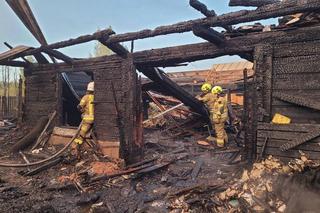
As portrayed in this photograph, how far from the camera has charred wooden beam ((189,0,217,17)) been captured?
18.1 ft

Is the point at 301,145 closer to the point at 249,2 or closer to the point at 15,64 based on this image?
the point at 249,2

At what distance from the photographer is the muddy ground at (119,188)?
629 centimetres

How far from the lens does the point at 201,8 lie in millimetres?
5727

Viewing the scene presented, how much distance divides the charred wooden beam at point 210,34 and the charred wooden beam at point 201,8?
0.31 meters

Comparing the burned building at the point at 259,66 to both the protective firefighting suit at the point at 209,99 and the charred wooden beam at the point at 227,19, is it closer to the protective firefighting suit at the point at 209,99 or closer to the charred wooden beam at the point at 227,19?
the charred wooden beam at the point at 227,19

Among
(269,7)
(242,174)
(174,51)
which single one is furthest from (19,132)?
(269,7)

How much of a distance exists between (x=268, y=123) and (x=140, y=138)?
4.02m

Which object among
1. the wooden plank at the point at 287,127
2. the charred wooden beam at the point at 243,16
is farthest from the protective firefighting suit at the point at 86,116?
the wooden plank at the point at 287,127

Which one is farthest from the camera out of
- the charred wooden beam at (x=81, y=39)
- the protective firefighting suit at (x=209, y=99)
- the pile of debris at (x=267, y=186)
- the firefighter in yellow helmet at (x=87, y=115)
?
the protective firefighting suit at (x=209, y=99)

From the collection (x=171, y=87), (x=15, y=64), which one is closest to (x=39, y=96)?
(x=15, y=64)

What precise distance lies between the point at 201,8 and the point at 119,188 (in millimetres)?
4443

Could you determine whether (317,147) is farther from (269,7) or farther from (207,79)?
(207,79)

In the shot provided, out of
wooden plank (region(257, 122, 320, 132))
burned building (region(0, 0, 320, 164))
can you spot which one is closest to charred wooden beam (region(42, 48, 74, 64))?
burned building (region(0, 0, 320, 164))

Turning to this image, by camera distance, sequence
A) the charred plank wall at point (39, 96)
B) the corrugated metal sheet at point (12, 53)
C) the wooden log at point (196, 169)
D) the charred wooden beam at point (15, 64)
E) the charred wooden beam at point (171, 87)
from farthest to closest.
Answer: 1. the charred plank wall at point (39, 96)
2. the charred wooden beam at point (15, 64)
3. the charred wooden beam at point (171, 87)
4. the corrugated metal sheet at point (12, 53)
5. the wooden log at point (196, 169)
